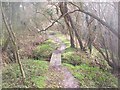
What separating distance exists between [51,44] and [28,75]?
0.68 m

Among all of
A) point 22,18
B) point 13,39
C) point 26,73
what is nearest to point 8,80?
point 26,73

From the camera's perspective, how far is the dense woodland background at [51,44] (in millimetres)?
3635

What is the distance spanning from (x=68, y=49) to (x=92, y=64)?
0.50 m

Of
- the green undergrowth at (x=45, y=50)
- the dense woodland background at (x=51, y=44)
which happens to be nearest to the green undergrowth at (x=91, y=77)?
the dense woodland background at (x=51, y=44)

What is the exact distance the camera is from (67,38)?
13.4 feet

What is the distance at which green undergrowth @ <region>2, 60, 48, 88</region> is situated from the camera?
3549 mm

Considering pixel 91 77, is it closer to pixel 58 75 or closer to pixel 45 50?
pixel 58 75

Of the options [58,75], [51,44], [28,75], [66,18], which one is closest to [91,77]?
[58,75]

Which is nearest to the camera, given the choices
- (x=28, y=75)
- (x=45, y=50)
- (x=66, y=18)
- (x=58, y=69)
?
(x=28, y=75)

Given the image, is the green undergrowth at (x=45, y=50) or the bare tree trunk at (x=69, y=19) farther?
the green undergrowth at (x=45, y=50)

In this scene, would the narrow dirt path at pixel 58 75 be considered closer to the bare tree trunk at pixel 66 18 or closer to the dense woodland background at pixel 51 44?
the dense woodland background at pixel 51 44

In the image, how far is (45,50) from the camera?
393 centimetres

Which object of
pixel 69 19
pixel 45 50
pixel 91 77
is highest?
pixel 69 19

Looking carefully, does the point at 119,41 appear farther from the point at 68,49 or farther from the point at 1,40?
the point at 1,40
